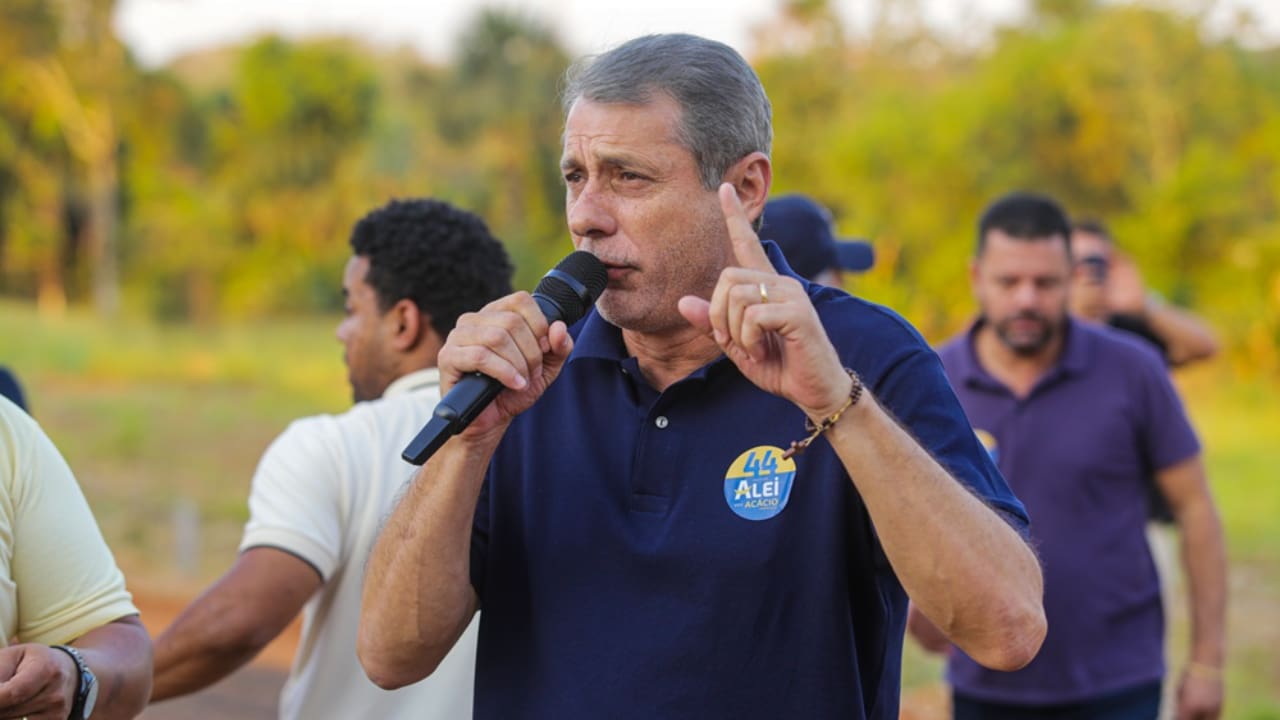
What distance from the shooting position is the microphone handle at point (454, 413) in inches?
83.4

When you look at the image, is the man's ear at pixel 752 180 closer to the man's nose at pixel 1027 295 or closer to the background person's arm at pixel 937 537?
the background person's arm at pixel 937 537

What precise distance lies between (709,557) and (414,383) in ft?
4.33

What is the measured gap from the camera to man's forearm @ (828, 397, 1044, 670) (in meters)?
2.04

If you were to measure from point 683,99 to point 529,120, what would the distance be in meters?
34.9

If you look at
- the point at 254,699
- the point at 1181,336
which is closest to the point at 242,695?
the point at 254,699

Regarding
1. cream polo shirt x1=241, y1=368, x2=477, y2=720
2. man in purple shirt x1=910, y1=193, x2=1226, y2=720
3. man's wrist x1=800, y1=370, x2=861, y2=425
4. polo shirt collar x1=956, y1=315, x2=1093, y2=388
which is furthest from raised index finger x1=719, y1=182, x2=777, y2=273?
polo shirt collar x1=956, y1=315, x2=1093, y2=388

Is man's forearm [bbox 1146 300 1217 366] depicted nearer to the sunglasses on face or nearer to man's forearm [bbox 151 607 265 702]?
the sunglasses on face

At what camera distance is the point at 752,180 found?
2.44 metres

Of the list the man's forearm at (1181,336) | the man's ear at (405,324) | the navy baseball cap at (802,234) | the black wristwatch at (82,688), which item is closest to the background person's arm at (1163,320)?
the man's forearm at (1181,336)

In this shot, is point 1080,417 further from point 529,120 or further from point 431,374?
point 529,120

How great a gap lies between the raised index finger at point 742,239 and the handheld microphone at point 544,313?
→ 308mm

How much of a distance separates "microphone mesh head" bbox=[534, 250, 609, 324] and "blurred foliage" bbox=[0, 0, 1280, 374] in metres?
18.4

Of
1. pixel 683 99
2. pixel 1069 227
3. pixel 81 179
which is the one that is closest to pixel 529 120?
pixel 81 179

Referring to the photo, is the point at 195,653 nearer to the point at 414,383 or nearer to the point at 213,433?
the point at 414,383
